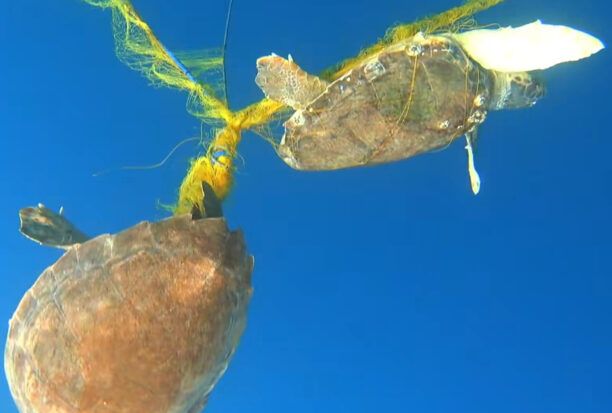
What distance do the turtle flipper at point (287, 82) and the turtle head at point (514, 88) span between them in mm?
1148

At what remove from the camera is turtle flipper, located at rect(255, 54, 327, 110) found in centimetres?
339

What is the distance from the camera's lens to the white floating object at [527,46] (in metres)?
3.32

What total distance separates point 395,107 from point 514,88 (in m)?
0.88

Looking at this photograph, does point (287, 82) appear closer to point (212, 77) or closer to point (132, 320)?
point (212, 77)

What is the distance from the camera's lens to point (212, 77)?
3686mm

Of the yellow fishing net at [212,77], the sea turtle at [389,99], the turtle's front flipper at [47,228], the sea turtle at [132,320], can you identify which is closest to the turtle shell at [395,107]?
the sea turtle at [389,99]

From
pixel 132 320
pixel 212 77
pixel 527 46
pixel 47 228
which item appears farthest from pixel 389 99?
pixel 47 228

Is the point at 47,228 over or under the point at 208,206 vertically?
under

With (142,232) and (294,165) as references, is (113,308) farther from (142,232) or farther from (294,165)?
(294,165)

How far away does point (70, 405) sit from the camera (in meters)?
3.22

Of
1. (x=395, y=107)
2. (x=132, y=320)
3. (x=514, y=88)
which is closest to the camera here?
(x=132, y=320)

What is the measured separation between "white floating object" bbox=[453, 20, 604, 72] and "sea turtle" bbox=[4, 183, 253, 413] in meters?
1.84

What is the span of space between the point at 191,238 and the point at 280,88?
1.01m

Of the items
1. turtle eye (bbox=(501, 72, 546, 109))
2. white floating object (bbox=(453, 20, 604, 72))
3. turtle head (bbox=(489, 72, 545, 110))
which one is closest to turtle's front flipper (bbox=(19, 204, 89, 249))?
white floating object (bbox=(453, 20, 604, 72))
